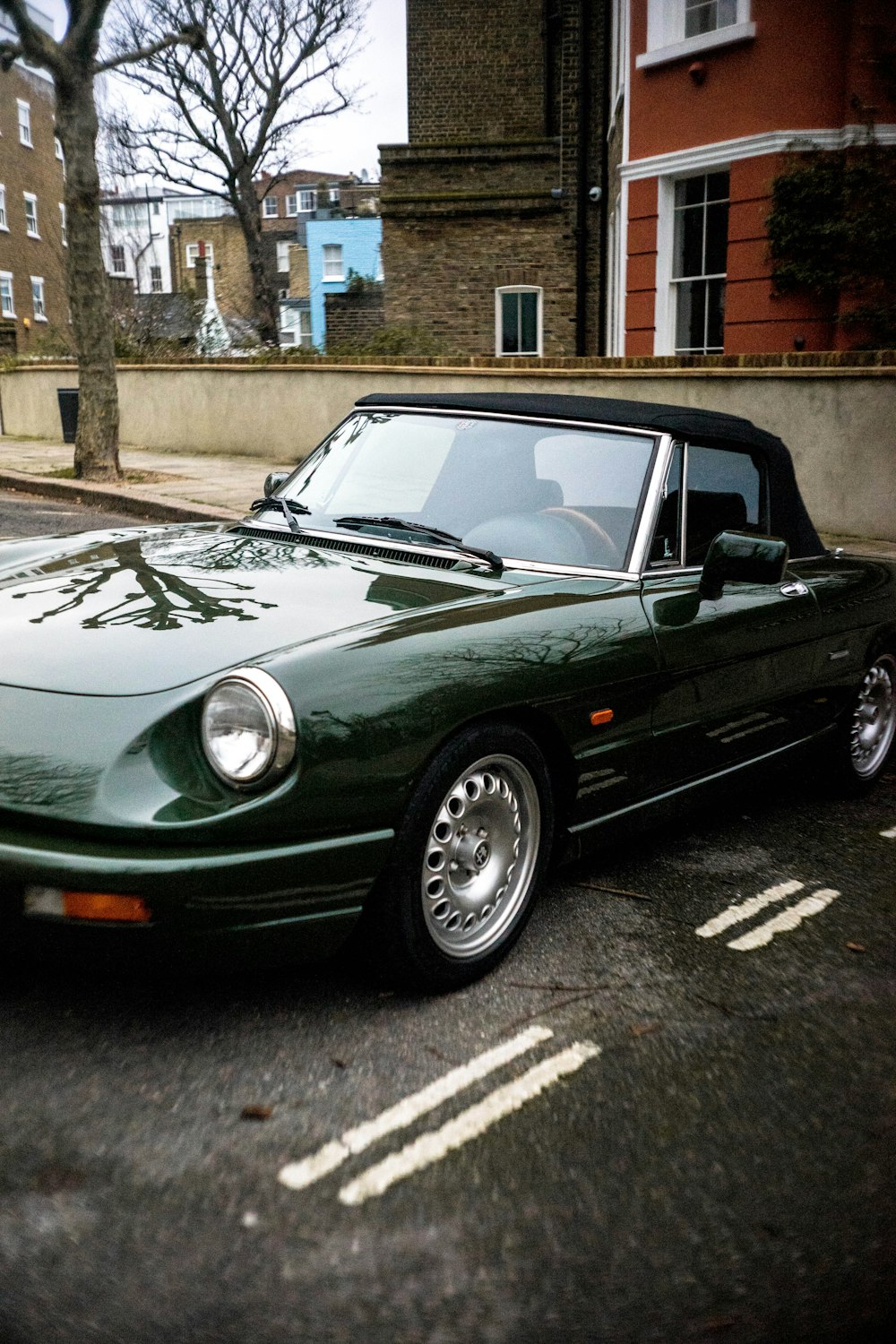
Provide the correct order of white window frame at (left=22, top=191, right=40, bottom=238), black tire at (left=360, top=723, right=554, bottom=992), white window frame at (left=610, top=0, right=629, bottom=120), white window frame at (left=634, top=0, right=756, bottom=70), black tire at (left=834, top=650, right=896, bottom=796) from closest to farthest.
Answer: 1. black tire at (left=360, top=723, right=554, bottom=992)
2. black tire at (left=834, top=650, right=896, bottom=796)
3. white window frame at (left=634, top=0, right=756, bottom=70)
4. white window frame at (left=610, top=0, right=629, bottom=120)
5. white window frame at (left=22, top=191, right=40, bottom=238)

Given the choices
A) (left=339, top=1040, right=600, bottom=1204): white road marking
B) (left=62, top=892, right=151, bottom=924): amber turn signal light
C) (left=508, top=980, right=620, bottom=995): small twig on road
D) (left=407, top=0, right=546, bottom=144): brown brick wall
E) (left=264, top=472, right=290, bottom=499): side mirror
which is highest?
(left=407, top=0, right=546, bottom=144): brown brick wall

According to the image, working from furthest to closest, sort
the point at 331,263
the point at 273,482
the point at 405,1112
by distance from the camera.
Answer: the point at 331,263 < the point at 273,482 < the point at 405,1112

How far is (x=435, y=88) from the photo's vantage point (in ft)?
74.6

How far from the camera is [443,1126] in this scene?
2.38 m

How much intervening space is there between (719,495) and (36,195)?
4842 centimetres

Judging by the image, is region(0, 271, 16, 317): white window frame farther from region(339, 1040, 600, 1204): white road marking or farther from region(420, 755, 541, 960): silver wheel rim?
region(339, 1040, 600, 1204): white road marking

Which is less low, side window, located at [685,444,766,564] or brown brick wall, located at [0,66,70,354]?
brown brick wall, located at [0,66,70,354]

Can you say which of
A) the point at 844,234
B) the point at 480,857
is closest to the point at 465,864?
the point at 480,857

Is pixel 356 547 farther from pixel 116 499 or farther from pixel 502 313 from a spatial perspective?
pixel 502 313

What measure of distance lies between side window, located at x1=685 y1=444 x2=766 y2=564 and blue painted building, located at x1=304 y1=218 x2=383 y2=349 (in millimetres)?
45764

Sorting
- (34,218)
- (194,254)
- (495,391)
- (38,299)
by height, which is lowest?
(495,391)

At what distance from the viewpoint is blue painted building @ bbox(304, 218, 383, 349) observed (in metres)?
48.6

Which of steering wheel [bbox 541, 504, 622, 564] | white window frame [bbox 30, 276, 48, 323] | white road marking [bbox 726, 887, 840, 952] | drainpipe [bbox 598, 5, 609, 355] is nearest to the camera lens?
white road marking [bbox 726, 887, 840, 952]

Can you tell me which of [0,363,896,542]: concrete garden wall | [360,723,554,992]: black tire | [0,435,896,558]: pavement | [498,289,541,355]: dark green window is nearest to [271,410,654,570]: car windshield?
[360,723,554,992]: black tire
